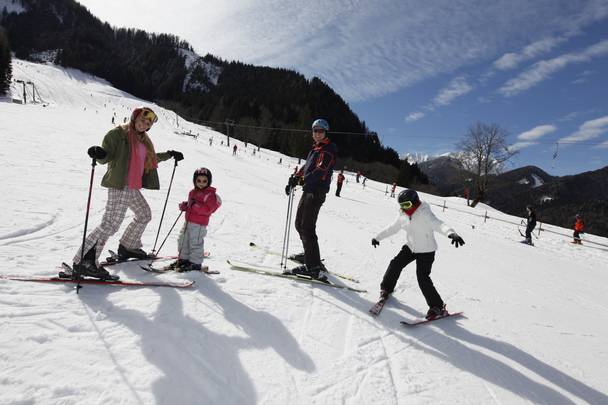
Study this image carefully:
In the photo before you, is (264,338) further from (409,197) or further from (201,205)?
(409,197)

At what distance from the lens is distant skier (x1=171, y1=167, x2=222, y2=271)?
423 cm

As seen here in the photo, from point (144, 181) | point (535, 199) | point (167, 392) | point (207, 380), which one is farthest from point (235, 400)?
point (535, 199)

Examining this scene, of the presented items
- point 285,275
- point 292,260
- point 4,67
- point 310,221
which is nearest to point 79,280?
point 285,275

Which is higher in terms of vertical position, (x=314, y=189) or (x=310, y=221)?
(x=314, y=189)

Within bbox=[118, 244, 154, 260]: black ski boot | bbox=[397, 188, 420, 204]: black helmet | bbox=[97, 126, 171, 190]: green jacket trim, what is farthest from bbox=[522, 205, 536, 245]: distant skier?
bbox=[97, 126, 171, 190]: green jacket trim

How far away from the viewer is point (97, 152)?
10.9ft

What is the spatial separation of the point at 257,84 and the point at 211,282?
141 m

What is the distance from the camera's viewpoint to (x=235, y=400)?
7.29 feet

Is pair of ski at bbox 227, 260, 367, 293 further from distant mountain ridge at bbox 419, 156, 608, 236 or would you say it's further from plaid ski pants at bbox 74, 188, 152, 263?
distant mountain ridge at bbox 419, 156, 608, 236

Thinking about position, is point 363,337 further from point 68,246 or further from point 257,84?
point 257,84

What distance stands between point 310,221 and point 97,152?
2673 millimetres

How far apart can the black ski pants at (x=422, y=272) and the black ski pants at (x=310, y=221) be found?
3.67 feet

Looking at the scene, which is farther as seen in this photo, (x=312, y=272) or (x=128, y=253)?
(x=312, y=272)

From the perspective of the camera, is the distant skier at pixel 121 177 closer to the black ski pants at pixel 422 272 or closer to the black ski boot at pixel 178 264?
the black ski boot at pixel 178 264
